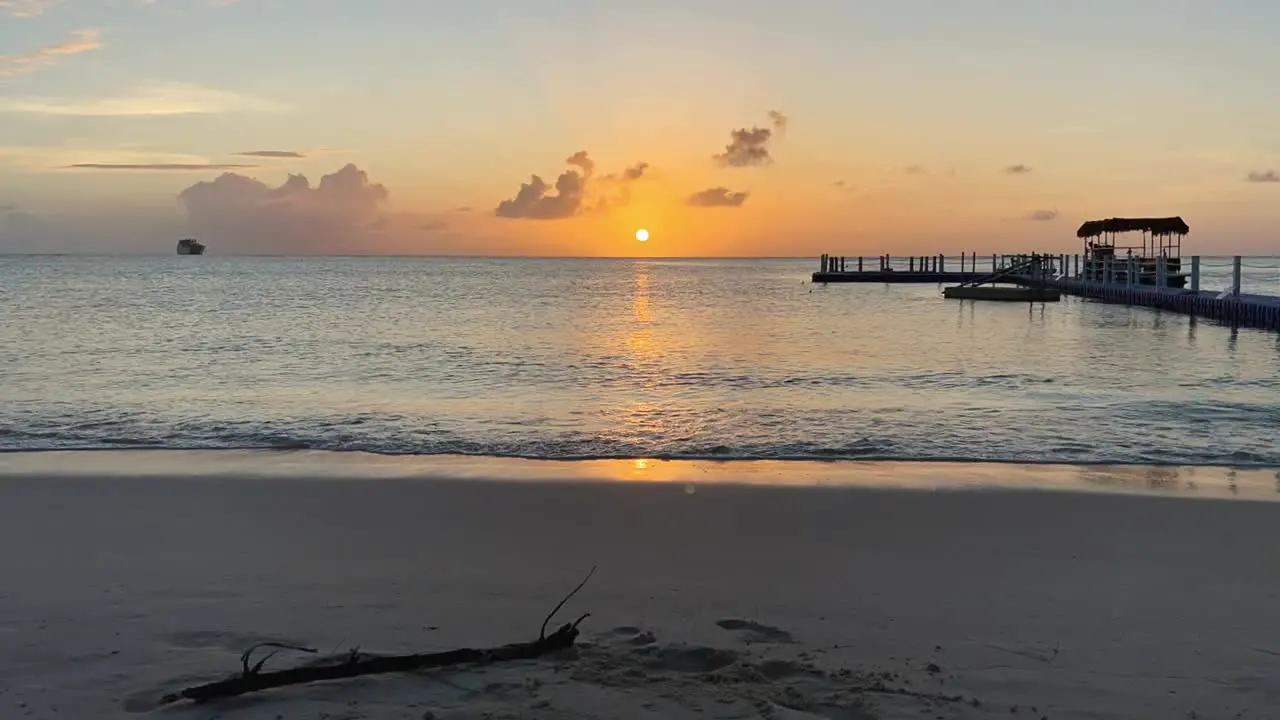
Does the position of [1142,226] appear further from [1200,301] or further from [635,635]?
[635,635]

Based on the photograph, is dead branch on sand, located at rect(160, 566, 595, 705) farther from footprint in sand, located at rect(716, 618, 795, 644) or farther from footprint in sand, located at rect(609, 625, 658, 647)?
footprint in sand, located at rect(716, 618, 795, 644)

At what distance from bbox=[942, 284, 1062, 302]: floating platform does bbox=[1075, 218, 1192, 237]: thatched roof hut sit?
3.59 m

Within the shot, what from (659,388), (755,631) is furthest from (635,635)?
(659,388)

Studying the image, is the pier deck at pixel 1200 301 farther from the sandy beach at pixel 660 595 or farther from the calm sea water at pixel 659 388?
the sandy beach at pixel 660 595

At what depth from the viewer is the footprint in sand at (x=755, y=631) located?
4.81 meters

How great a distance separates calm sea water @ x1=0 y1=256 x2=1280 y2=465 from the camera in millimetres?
11297

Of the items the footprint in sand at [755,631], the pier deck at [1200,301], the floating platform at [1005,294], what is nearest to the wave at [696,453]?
the footprint in sand at [755,631]

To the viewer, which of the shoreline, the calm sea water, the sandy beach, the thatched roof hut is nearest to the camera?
the sandy beach

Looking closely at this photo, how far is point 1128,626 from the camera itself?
5.04 metres

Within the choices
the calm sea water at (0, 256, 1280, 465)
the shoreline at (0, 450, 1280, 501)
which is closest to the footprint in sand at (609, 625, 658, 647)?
the shoreline at (0, 450, 1280, 501)

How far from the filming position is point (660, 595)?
5.57 m

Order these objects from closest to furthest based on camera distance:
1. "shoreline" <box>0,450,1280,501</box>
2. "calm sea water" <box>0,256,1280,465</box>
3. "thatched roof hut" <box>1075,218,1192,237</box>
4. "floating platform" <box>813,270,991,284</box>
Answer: "shoreline" <box>0,450,1280,501</box> → "calm sea water" <box>0,256,1280,465</box> → "thatched roof hut" <box>1075,218,1192,237</box> → "floating platform" <box>813,270,991,284</box>

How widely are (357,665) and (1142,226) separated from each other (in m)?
45.3

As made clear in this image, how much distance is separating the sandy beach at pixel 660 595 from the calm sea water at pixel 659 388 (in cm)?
268
